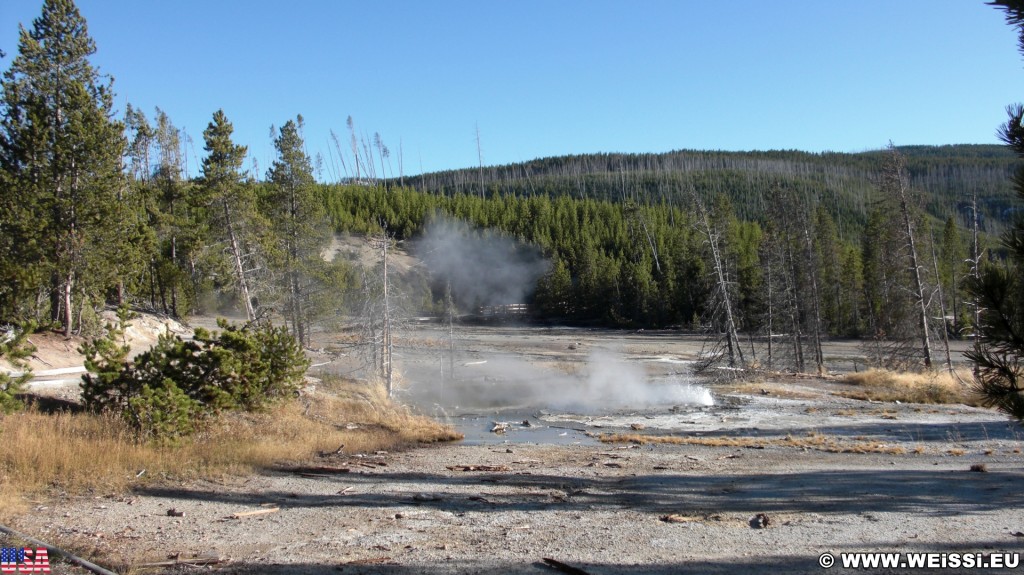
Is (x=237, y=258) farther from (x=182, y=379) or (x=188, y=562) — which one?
(x=188, y=562)

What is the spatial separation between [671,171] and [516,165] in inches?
1857

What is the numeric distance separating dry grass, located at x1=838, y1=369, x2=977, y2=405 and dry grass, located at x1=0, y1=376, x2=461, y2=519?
2394cm

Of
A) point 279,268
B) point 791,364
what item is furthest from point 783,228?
point 279,268

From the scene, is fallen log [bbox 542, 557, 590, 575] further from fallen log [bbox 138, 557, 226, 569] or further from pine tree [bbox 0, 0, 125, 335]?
pine tree [bbox 0, 0, 125, 335]

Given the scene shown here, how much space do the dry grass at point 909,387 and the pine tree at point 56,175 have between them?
31.6 metres

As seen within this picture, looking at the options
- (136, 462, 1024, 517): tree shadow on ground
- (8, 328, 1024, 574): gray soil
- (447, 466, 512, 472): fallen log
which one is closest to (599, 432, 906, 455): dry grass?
(8, 328, 1024, 574): gray soil

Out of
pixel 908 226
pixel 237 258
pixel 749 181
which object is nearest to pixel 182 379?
pixel 237 258

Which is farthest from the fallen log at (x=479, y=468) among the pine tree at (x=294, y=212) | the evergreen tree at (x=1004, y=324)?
the pine tree at (x=294, y=212)

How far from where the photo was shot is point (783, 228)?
45000 mm

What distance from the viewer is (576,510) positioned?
9.41 m

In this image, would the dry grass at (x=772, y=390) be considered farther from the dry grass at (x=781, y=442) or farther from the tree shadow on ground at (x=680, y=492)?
the tree shadow on ground at (x=680, y=492)

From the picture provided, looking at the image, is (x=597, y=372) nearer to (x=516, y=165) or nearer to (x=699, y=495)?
(x=699, y=495)

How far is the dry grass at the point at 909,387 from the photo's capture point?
29547mm

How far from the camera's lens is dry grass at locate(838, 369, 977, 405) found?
29.5m
